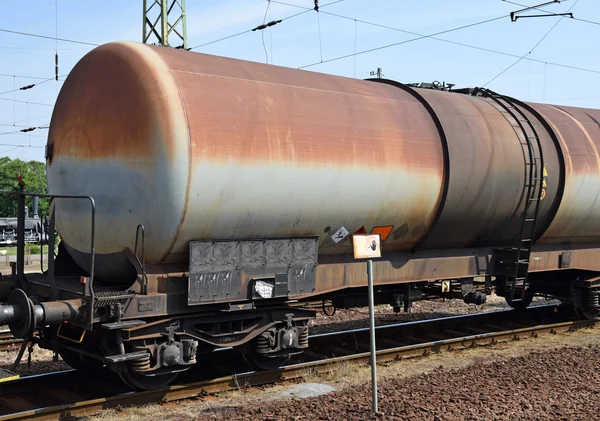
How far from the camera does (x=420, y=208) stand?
9.15m

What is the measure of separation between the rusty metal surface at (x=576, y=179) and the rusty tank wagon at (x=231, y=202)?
1162 mm

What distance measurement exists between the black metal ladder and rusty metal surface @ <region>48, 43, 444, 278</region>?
7.77 ft

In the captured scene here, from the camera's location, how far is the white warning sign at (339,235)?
8547 millimetres

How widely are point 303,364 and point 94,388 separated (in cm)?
280

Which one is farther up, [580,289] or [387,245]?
[387,245]

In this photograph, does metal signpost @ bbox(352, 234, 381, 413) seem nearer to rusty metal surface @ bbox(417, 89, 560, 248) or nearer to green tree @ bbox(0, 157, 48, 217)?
rusty metal surface @ bbox(417, 89, 560, 248)

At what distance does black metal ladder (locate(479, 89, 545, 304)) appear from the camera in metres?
10.2

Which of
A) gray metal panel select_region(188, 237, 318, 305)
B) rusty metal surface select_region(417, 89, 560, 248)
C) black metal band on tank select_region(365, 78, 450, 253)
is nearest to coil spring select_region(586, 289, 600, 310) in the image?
rusty metal surface select_region(417, 89, 560, 248)

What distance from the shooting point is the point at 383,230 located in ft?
29.4

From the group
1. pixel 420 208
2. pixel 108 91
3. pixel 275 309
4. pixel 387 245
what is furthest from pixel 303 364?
pixel 108 91

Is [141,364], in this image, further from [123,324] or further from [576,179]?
[576,179]

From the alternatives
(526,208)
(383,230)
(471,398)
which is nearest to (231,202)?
(383,230)

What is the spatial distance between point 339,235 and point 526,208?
3.57 meters

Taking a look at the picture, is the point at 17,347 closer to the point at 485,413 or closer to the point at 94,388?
the point at 94,388
